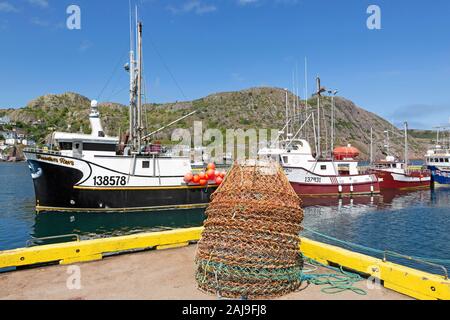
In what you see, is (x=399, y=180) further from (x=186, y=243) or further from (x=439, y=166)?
(x=186, y=243)

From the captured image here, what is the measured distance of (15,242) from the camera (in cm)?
1777

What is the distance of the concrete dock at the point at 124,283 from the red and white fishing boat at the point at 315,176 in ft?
91.4

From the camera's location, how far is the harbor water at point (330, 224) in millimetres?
17709

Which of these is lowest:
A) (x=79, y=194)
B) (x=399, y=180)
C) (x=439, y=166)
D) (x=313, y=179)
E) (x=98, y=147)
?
(x=399, y=180)

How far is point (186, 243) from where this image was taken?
9516 mm

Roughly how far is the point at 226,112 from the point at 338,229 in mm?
153707

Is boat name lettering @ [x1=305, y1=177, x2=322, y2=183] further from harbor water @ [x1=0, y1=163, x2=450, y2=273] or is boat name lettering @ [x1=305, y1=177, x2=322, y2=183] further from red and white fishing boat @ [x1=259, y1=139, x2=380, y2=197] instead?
harbor water @ [x1=0, y1=163, x2=450, y2=273]

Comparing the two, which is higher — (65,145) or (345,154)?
(65,145)

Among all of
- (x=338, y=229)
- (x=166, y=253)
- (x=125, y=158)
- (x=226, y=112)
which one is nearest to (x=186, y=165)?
(x=125, y=158)

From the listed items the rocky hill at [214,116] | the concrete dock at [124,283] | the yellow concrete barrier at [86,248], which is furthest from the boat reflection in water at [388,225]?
the rocky hill at [214,116]

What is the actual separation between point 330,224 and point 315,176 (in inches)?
522

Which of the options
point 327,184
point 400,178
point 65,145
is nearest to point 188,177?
point 65,145

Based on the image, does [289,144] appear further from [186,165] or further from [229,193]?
[229,193]
